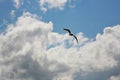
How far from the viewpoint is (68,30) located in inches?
2970

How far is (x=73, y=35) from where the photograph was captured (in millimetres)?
75500

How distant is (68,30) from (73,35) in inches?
91.7
